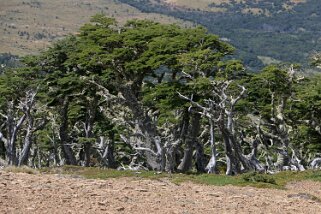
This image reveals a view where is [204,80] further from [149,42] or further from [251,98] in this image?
[251,98]

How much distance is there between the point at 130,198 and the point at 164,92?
18.5m

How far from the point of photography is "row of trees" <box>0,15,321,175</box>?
35.2m

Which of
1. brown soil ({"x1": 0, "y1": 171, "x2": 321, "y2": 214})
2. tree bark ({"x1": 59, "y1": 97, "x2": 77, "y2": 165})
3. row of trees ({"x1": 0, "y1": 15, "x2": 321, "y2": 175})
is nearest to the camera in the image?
brown soil ({"x1": 0, "y1": 171, "x2": 321, "y2": 214})

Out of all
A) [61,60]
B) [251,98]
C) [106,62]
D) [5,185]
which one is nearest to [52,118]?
[61,60]

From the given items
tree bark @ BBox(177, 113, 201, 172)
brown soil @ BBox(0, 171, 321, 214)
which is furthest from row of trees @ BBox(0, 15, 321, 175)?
brown soil @ BBox(0, 171, 321, 214)

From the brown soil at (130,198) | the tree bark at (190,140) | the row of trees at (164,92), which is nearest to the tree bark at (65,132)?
the row of trees at (164,92)

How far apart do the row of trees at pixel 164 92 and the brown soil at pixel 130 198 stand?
13384mm

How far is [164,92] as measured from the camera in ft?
116

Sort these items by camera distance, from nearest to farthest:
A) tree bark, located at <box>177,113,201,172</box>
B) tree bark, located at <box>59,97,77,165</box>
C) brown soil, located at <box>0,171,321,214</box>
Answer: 1. brown soil, located at <box>0,171,321,214</box>
2. tree bark, located at <box>177,113,201,172</box>
3. tree bark, located at <box>59,97,77,165</box>

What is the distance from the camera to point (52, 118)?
47.4m

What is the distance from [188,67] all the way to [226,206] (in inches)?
681

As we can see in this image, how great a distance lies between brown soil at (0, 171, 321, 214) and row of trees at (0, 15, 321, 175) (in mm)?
13384

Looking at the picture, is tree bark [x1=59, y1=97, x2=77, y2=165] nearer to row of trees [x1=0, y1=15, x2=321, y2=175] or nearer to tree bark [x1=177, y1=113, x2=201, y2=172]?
row of trees [x1=0, y1=15, x2=321, y2=175]

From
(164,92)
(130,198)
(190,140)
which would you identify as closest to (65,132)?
(190,140)
